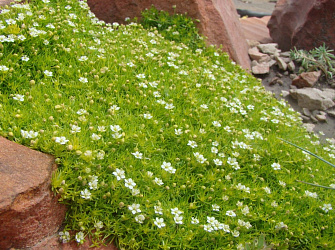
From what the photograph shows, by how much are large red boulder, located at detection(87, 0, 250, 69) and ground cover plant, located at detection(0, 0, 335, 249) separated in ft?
4.11

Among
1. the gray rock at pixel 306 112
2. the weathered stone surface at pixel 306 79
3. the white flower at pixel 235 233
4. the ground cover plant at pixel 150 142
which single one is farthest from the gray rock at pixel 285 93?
the white flower at pixel 235 233

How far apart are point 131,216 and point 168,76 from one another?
2275mm

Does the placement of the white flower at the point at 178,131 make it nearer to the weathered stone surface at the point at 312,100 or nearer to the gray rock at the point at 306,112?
the gray rock at the point at 306,112

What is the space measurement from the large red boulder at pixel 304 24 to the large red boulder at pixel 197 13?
6.61ft

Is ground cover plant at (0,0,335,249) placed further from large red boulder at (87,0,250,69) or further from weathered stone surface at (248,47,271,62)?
weathered stone surface at (248,47,271,62)

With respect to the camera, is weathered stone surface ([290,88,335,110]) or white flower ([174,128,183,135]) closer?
white flower ([174,128,183,135])

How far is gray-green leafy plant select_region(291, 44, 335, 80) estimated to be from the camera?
775 centimetres

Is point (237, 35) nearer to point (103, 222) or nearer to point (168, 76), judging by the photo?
point (168, 76)

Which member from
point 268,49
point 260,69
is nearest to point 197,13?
point 260,69

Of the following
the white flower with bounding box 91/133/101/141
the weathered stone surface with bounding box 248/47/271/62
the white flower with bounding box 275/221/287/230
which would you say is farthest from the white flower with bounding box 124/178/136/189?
the weathered stone surface with bounding box 248/47/271/62

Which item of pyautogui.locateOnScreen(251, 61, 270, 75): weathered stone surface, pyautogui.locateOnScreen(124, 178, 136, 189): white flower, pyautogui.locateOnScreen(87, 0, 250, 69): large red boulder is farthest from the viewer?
pyautogui.locateOnScreen(251, 61, 270, 75): weathered stone surface

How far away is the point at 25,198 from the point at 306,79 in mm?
6104

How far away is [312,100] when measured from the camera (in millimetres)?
6922

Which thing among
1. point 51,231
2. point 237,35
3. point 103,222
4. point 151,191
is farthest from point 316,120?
point 51,231
